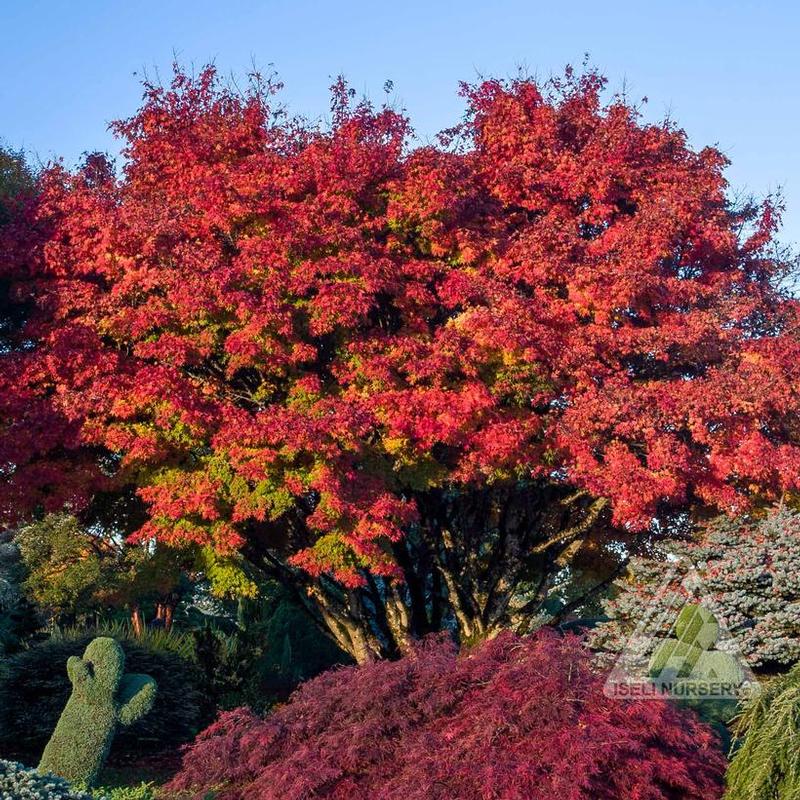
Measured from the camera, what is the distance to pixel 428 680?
7.42 meters

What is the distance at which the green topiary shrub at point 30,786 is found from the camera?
7.31 meters

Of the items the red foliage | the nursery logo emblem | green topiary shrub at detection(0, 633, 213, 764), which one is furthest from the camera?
green topiary shrub at detection(0, 633, 213, 764)

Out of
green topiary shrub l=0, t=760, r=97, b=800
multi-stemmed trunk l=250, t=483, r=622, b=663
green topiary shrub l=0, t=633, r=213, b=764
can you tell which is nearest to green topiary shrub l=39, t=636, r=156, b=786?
green topiary shrub l=0, t=633, r=213, b=764

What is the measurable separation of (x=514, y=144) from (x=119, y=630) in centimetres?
907

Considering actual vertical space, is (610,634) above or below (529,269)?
below

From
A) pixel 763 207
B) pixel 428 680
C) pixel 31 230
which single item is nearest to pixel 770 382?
pixel 763 207

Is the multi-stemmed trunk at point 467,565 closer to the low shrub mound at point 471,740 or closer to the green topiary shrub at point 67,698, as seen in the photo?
the green topiary shrub at point 67,698

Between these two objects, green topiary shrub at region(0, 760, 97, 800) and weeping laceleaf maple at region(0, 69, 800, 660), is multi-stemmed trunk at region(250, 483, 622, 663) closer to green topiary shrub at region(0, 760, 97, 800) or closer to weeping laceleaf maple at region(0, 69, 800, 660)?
weeping laceleaf maple at region(0, 69, 800, 660)

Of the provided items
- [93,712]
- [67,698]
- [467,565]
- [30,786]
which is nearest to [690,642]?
[467,565]

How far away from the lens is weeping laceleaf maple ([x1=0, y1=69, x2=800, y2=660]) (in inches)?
455

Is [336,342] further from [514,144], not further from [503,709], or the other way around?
[503,709]

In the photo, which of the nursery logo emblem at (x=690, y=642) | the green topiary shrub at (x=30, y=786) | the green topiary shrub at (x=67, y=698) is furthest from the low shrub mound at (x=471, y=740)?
the green topiary shrub at (x=67, y=698)

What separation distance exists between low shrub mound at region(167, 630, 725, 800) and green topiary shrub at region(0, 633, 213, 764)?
5.85m

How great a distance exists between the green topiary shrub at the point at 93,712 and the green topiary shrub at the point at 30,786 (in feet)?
9.03
